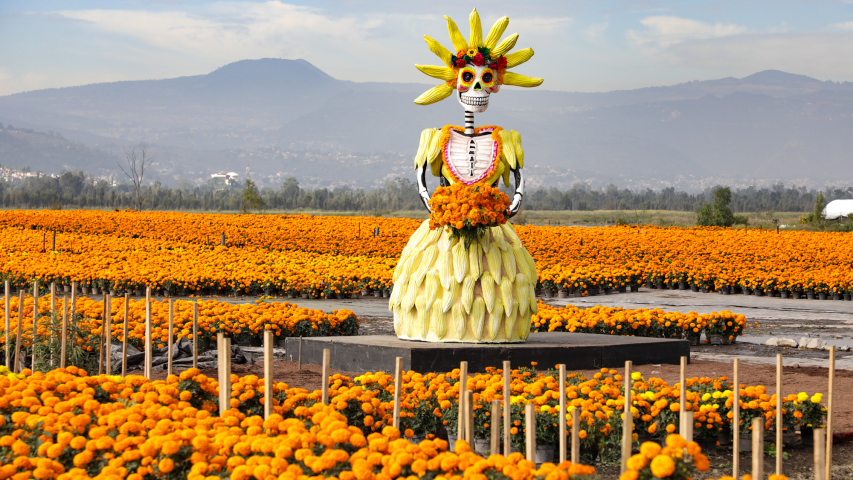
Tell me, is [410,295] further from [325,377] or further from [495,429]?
[495,429]

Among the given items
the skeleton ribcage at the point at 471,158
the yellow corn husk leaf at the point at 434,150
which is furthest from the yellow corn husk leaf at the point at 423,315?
the yellow corn husk leaf at the point at 434,150

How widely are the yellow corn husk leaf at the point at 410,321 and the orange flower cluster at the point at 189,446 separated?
127 inches

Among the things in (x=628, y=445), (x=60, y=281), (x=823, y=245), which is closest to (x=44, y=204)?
(x=60, y=281)

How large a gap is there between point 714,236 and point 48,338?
2219cm

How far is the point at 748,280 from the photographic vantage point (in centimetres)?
1686

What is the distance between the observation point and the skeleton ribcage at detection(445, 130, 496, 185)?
25.3 feet

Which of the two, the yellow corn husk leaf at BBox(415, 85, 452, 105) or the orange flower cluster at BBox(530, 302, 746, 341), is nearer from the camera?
the yellow corn husk leaf at BBox(415, 85, 452, 105)

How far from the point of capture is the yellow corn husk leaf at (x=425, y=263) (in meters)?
7.21

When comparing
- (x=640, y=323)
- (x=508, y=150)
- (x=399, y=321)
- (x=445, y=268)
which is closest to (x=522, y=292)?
(x=445, y=268)

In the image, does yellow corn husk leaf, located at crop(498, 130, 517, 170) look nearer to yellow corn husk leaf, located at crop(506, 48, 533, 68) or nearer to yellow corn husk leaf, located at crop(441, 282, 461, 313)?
yellow corn husk leaf, located at crop(506, 48, 533, 68)

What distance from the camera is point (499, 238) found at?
7.31 meters

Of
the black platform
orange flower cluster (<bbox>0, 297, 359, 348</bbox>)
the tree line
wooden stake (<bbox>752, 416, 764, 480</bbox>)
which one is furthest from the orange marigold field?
the tree line

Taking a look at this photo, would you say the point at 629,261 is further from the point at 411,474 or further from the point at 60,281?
the point at 411,474

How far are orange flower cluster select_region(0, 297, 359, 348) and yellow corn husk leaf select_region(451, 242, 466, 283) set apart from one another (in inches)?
107
